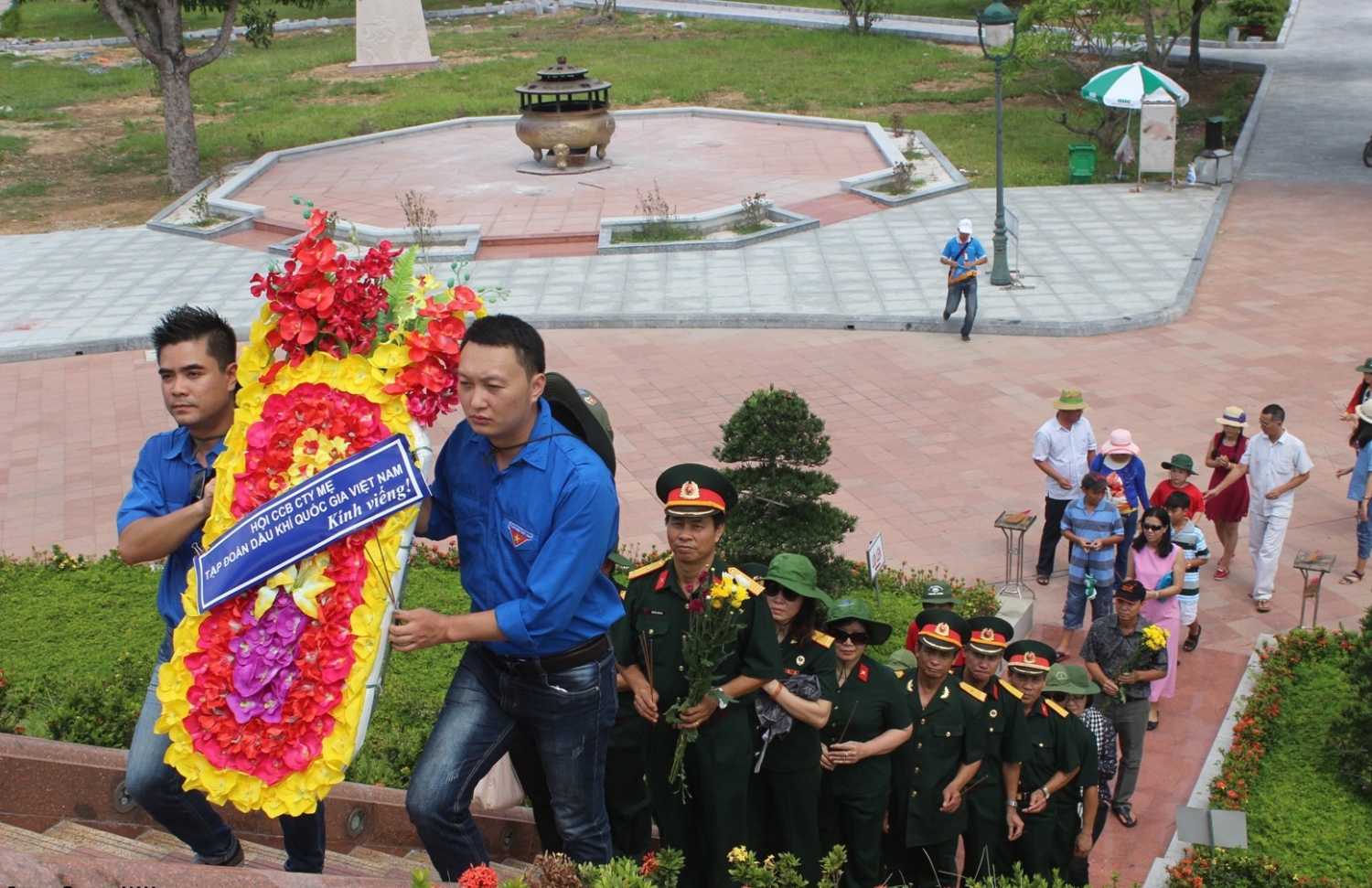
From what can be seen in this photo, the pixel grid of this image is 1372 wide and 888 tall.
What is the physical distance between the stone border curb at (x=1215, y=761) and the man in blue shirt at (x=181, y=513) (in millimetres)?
3805

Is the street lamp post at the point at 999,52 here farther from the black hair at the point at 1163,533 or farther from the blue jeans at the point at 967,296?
the black hair at the point at 1163,533

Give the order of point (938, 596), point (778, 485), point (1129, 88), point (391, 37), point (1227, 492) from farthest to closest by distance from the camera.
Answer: point (391, 37) < point (1129, 88) < point (1227, 492) < point (778, 485) < point (938, 596)

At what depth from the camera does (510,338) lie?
12.9 ft

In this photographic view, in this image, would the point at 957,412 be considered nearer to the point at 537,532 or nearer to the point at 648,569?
the point at 648,569

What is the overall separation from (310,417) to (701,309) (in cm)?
1149

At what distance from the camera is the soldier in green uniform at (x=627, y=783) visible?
5051mm

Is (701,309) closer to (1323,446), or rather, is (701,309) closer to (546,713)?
(1323,446)

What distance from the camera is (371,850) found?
5281mm

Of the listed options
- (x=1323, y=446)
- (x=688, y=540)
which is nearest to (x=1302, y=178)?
(x=1323, y=446)

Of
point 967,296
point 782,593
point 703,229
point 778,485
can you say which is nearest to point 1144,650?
point 778,485

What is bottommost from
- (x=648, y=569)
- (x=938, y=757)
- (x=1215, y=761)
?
(x=1215, y=761)

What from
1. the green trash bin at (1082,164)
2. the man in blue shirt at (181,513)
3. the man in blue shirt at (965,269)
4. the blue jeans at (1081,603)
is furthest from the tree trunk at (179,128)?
the man in blue shirt at (181,513)

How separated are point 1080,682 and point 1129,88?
15468 millimetres

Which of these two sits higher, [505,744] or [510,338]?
[510,338]
